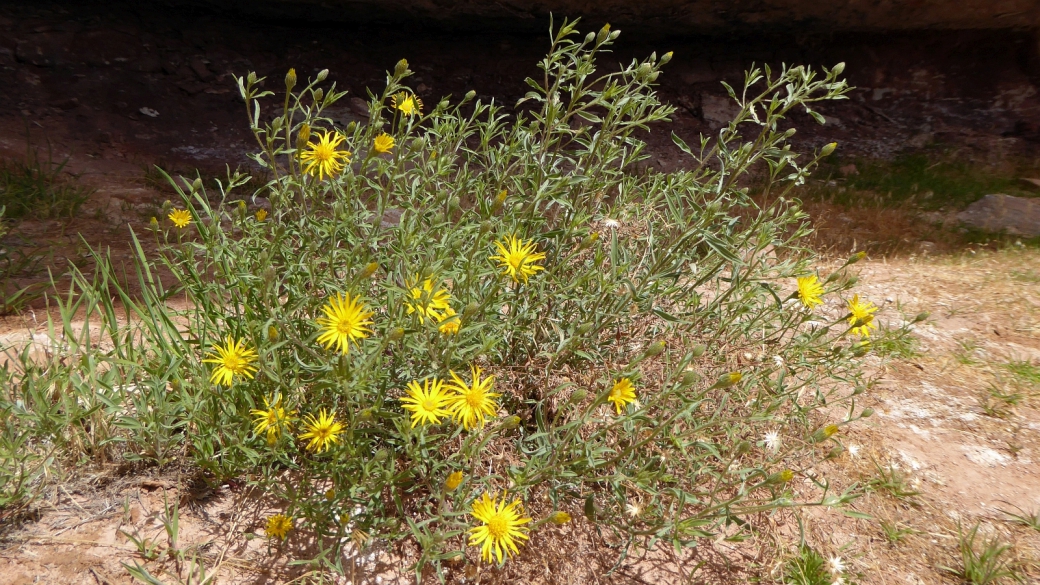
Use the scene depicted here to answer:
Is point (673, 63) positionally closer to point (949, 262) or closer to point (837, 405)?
point (949, 262)

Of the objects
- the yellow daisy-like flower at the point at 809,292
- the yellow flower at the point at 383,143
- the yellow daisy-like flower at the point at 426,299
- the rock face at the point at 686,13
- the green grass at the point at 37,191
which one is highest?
the rock face at the point at 686,13

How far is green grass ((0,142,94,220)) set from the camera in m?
3.48

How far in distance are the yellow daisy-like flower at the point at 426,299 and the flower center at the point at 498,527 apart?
1.50 ft

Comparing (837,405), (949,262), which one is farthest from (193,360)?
(949,262)

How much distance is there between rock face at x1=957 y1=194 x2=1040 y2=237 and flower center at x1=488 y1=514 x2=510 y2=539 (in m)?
4.15

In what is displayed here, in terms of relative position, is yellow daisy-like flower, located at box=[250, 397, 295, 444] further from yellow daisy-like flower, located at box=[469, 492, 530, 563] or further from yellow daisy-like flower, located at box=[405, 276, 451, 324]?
yellow daisy-like flower, located at box=[469, 492, 530, 563]

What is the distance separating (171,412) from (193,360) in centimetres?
20

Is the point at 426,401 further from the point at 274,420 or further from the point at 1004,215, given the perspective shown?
the point at 1004,215

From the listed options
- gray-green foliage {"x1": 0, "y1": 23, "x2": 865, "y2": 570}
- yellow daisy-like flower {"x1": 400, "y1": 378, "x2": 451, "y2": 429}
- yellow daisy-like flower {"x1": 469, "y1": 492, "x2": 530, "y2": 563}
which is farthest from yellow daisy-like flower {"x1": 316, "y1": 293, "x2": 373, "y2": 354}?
yellow daisy-like flower {"x1": 469, "y1": 492, "x2": 530, "y2": 563}

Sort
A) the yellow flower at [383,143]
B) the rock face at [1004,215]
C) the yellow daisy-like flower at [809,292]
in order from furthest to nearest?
the rock face at [1004,215], the yellow daisy-like flower at [809,292], the yellow flower at [383,143]

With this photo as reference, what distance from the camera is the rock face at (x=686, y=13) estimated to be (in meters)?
5.16

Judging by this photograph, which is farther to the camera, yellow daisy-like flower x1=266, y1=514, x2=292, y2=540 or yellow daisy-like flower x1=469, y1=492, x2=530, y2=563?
yellow daisy-like flower x1=266, y1=514, x2=292, y2=540

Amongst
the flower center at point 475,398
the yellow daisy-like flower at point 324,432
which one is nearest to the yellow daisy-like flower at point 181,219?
the yellow daisy-like flower at point 324,432

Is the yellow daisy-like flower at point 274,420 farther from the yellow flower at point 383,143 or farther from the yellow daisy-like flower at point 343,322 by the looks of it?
the yellow flower at point 383,143
